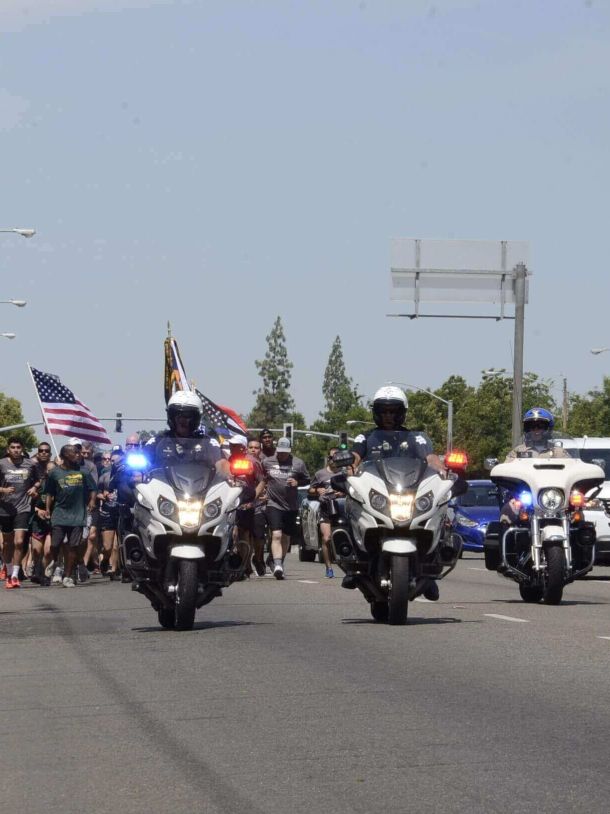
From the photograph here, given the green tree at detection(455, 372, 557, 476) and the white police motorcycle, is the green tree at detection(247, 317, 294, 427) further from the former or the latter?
the white police motorcycle

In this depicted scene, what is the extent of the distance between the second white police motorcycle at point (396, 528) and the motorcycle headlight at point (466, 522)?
1880 cm

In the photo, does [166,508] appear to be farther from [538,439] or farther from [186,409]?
[538,439]

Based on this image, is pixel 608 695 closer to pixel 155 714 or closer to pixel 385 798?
pixel 155 714

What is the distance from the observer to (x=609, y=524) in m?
25.5

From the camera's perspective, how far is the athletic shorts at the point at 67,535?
2231 cm

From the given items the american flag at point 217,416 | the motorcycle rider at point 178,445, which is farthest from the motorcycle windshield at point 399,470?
the american flag at point 217,416

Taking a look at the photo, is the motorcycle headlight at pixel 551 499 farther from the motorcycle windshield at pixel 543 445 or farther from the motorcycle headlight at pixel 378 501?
the motorcycle headlight at pixel 378 501

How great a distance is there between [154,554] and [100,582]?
10488 millimetres

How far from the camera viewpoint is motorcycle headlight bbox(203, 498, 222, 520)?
43.3 feet

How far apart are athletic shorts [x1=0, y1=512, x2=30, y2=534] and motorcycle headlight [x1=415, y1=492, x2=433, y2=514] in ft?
35.2

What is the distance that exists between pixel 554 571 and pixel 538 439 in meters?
1.36

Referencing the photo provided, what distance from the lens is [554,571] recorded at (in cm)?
1546

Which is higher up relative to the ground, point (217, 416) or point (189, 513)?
point (217, 416)

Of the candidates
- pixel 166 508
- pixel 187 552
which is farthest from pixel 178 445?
pixel 187 552
